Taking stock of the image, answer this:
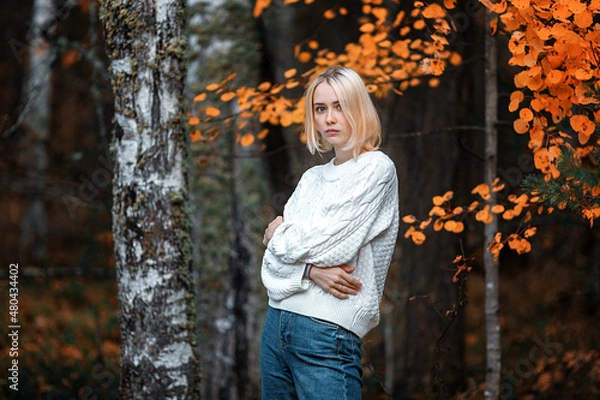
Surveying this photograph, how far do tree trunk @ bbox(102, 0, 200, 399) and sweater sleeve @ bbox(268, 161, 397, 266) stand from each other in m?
0.82

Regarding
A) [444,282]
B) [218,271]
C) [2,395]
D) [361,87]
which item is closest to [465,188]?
[444,282]

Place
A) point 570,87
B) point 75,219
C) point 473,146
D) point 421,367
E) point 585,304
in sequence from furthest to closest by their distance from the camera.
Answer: point 75,219 → point 585,304 → point 421,367 → point 473,146 → point 570,87

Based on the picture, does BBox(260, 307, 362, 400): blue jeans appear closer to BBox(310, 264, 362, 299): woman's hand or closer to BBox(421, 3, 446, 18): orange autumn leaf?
BBox(310, 264, 362, 299): woman's hand

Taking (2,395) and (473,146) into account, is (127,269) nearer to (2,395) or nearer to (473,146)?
(2,395)

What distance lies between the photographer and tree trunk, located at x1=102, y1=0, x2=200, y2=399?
2875 millimetres

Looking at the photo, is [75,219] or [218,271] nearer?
[218,271]

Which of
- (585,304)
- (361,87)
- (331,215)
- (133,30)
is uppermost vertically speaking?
(133,30)

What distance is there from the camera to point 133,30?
2.85 m

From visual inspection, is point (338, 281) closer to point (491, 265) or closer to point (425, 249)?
point (491, 265)

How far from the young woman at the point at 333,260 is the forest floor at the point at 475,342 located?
1.45 m

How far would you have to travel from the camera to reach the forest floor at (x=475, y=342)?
442 centimetres

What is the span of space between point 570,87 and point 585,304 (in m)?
3.37

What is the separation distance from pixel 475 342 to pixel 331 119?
5230 millimetres

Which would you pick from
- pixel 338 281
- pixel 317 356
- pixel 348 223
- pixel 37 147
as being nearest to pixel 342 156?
pixel 348 223
